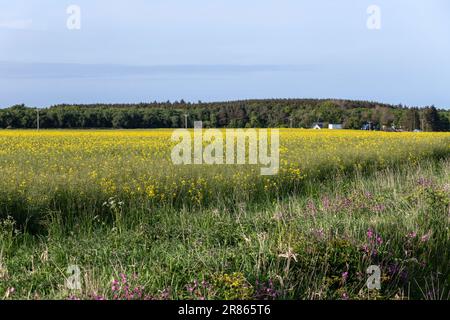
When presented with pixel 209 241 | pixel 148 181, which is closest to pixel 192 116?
pixel 148 181

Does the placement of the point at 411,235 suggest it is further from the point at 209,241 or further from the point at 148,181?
the point at 148,181

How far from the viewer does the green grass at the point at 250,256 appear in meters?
4.77

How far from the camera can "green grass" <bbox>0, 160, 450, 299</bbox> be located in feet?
15.7

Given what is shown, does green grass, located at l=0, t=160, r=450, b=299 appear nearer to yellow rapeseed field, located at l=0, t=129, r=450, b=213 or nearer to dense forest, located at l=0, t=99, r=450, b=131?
yellow rapeseed field, located at l=0, t=129, r=450, b=213

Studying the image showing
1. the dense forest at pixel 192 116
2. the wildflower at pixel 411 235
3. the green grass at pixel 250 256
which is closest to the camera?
the green grass at pixel 250 256

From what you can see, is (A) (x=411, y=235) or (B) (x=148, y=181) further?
(B) (x=148, y=181)

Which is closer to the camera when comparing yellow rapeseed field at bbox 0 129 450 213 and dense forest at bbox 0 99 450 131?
yellow rapeseed field at bbox 0 129 450 213

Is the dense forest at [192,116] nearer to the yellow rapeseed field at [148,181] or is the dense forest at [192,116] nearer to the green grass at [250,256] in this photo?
the yellow rapeseed field at [148,181]

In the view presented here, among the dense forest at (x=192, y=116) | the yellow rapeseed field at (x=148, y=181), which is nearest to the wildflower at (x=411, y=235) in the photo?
the yellow rapeseed field at (x=148, y=181)

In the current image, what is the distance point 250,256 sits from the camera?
5441 millimetres

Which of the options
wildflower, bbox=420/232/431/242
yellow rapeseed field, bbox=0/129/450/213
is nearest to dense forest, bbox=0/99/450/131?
yellow rapeseed field, bbox=0/129/450/213
